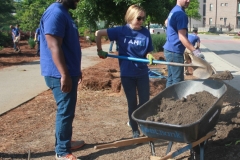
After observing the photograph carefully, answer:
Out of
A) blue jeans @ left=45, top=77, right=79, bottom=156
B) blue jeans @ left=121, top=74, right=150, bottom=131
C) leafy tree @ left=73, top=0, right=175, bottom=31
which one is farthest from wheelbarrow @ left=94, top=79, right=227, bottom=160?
leafy tree @ left=73, top=0, right=175, bottom=31

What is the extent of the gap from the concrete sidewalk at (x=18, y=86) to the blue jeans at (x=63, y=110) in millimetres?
2937

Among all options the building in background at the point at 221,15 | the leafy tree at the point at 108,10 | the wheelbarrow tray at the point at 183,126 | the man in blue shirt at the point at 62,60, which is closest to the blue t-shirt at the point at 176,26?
the wheelbarrow tray at the point at 183,126

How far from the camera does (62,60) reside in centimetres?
359

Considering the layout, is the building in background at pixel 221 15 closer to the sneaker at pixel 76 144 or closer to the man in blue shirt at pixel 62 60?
the sneaker at pixel 76 144

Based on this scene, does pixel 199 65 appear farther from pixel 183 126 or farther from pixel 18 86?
pixel 18 86

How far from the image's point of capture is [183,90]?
4.21 m

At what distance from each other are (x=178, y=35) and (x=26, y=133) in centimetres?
257

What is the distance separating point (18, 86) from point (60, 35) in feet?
20.9

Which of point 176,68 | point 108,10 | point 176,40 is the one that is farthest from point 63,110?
point 108,10

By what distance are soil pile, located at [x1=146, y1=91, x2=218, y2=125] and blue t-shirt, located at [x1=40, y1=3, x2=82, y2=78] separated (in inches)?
38.6

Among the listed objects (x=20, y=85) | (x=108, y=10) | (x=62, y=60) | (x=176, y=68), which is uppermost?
(x=108, y=10)

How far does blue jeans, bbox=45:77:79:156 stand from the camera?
3.82 m

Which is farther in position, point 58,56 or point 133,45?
point 133,45

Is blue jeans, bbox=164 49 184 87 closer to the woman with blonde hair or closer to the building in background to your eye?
the woman with blonde hair
